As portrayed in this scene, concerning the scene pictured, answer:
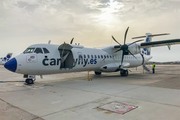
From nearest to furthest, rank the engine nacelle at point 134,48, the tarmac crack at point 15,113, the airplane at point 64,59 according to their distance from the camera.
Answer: the tarmac crack at point 15,113, the airplane at point 64,59, the engine nacelle at point 134,48

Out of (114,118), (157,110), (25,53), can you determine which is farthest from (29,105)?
(25,53)

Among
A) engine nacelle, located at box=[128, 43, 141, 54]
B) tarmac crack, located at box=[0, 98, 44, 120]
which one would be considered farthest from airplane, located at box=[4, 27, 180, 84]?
tarmac crack, located at box=[0, 98, 44, 120]

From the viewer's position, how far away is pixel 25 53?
10008 mm

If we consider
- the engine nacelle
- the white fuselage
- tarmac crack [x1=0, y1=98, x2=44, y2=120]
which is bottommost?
tarmac crack [x1=0, y1=98, x2=44, y2=120]

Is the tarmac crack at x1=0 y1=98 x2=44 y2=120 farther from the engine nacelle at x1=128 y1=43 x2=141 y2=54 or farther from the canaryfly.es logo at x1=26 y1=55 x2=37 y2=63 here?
the engine nacelle at x1=128 y1=43 x2=141 y2=54

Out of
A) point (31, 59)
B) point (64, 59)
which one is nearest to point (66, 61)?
point (64, 59)

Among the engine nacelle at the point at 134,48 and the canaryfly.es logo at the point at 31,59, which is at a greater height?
the engine nacelle at the point at 134,48

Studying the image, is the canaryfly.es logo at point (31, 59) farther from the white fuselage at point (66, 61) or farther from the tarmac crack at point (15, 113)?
Answer: the tarmac crack at point (15, 113)

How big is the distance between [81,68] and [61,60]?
2481mm

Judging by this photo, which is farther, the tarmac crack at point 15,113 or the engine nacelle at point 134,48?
the engine nacelle at point 134,48

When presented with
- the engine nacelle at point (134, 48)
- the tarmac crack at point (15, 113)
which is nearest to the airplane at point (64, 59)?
the engine nacelle at point (134, 48)

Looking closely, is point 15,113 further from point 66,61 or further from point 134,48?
point 134,48

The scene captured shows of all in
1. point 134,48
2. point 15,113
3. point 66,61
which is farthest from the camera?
point 134,48

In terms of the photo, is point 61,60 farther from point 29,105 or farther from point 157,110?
point 157,110
